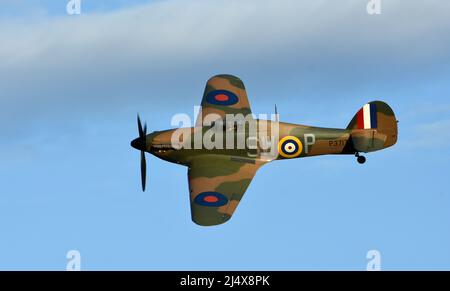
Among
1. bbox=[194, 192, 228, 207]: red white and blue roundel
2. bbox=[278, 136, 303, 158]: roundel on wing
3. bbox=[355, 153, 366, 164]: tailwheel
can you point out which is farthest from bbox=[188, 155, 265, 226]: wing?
bbox=[355, 153, 366, 164]: tailwheel

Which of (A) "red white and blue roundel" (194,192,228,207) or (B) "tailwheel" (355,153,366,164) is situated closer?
(A) "red white and blue roundel" (194,192,228,207)

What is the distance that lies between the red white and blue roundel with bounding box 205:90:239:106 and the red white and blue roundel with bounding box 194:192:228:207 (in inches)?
215

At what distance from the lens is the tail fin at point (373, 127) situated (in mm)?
34812

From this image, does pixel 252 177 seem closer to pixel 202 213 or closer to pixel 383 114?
pixel 202 213

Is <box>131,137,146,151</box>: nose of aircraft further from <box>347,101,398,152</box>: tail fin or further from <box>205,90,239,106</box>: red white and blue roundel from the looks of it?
<box>347,101,398,152</box>: tail fin

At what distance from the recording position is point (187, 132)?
34875 mm

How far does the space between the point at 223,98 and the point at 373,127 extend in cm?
577

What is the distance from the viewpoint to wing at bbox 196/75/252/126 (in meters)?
36.7

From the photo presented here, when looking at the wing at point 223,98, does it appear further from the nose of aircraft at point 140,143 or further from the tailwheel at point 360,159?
the tailwheel at point 360,159

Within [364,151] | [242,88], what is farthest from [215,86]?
[364,151]

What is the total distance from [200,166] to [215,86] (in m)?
4.74

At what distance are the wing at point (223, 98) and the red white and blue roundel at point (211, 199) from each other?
4300 mm

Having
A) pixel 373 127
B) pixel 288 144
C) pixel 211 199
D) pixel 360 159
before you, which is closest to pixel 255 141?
pixel 288 144

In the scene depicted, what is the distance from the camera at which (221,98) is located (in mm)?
37250
